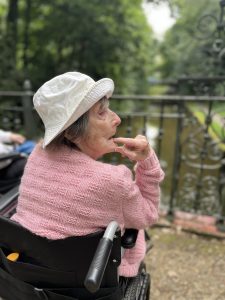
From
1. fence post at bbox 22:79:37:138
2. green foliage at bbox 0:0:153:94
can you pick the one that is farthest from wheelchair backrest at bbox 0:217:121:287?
green foliage at bbox 0:0:153:94

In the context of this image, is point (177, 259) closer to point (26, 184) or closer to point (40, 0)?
point (26, 184)

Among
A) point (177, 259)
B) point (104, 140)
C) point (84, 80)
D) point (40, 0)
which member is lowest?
point (177, 259)

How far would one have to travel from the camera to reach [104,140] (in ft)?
4.52

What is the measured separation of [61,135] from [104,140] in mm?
182

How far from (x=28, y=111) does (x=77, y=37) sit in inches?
337

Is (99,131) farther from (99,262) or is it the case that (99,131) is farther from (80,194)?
(99,262)

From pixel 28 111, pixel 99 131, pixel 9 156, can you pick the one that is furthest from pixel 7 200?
pixel 28 111

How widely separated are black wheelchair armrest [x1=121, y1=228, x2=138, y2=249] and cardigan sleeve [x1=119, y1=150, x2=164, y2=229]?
0.04m

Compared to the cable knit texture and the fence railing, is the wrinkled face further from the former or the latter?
the fence railing

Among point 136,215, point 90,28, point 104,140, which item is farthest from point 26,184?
point 90,28

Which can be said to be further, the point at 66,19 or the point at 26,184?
the point at 66,19

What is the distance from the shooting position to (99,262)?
100 cm

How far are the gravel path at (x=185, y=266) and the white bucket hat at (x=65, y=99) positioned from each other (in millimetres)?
1668

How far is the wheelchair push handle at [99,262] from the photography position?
940 millimetres
